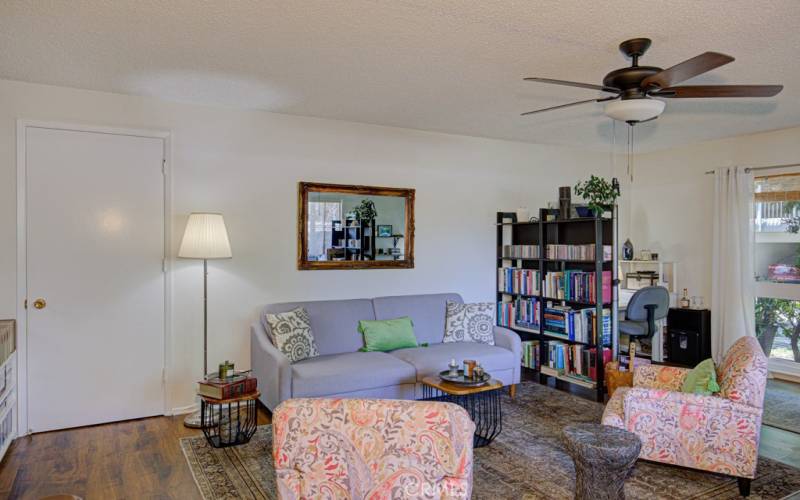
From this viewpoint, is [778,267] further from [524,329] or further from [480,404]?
[480,404]

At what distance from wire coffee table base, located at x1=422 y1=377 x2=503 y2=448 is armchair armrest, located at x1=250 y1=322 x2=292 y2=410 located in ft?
3.18

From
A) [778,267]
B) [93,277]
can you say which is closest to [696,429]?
[778,267]

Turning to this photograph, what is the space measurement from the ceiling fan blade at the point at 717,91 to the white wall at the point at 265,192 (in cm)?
265

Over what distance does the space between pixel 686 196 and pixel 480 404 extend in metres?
3.62

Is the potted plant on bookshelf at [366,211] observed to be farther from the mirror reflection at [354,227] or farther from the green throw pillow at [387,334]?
the green throw pillow at [387,334]

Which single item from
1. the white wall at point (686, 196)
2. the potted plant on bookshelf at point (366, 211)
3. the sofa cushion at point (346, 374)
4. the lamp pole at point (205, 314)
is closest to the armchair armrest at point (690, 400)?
the sofa cushion at point (346, 374)

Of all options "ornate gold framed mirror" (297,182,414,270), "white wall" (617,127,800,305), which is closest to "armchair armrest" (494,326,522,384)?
"ornate gold framed mirror" (297,182,414,270)

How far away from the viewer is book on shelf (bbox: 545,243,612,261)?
179 inches

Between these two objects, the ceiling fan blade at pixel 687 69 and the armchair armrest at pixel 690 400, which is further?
the armchair armrest at pixel 690 400

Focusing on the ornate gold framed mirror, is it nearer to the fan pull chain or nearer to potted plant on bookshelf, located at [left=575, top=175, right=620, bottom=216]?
potted plant on bookshelf, located at [left=575, top=175, right=620, bottom=216]

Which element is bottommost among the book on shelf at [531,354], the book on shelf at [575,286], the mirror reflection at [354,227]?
the book on shelf at [531,354]

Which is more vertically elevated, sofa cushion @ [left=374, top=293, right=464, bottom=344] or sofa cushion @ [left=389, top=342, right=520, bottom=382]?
sofa cushion @ [left=374, top=293, right=464, bottom=344]

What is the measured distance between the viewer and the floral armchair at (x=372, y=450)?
1.68 meters

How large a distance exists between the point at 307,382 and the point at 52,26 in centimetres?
253
